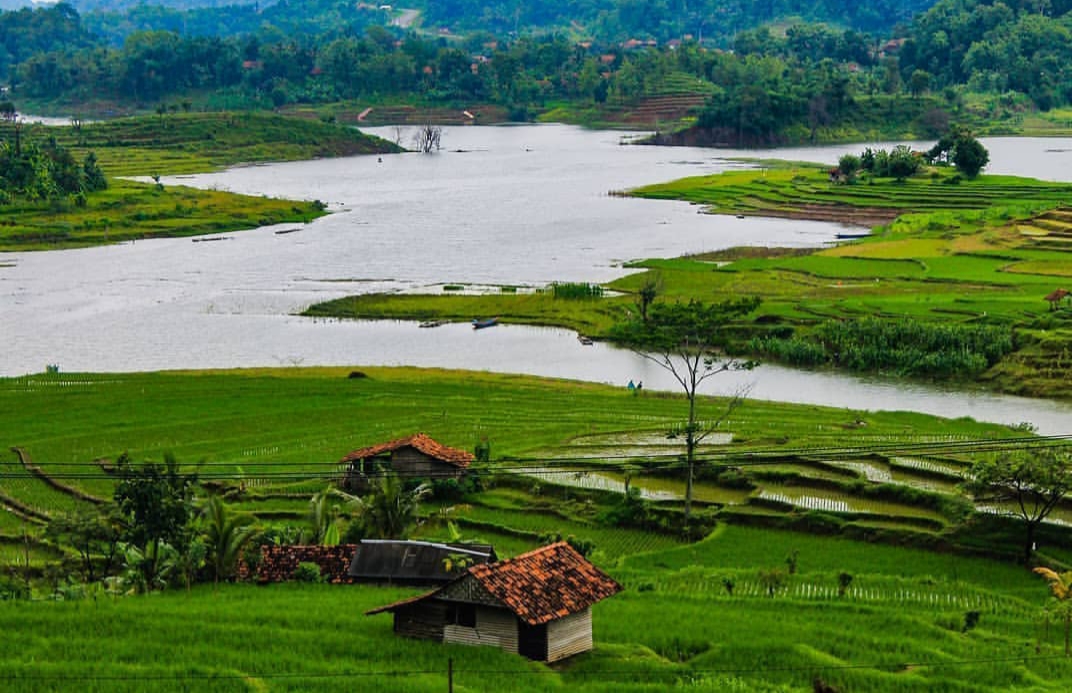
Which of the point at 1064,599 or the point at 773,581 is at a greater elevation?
the point at 1064,599

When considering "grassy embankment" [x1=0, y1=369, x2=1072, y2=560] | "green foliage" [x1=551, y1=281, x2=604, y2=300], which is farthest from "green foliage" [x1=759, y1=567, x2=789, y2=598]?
"green foliage" [x1=551, y1=281, x2=604, y2=300]

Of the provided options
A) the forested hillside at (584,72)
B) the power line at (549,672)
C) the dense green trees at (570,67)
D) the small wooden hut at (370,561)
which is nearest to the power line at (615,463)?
the small wooden hut at (370,561)

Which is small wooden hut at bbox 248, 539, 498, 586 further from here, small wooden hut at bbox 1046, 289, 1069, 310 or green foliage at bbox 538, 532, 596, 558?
small wooden hut at bbox 1046, 289, 1069, 310

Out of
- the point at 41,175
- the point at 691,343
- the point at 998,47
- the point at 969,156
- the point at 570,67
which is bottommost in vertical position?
the point at 691,343

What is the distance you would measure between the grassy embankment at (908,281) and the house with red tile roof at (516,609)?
949 inches

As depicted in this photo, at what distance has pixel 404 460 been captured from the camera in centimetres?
2962

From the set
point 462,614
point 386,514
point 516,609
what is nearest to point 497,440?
point 386,514

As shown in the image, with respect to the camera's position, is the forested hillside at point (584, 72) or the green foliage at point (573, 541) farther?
the forested hillside at point (584, 72)

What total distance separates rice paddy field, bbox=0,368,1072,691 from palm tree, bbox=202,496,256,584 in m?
0.42

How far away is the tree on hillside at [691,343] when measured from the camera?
98.1 ft

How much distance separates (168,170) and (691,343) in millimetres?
60370

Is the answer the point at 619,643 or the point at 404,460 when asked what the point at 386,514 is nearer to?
the point at 404,460

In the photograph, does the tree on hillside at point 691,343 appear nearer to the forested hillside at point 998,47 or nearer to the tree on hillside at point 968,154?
the tree on hillside at point 968,154

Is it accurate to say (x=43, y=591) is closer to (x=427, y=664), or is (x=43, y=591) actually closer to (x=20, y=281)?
(x=427, y=664)
